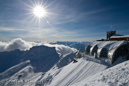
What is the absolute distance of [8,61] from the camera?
13800 centimetres

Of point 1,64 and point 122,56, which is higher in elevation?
point 122,56

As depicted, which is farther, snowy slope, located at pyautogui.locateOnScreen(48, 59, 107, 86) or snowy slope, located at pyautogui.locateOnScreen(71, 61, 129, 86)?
snowy slope, located at pyautogui.locateOnScreen(48, 59, 107, 86)

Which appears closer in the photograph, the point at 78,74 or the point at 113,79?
the point at 113,79

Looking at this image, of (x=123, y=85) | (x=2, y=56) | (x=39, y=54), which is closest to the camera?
(x=123, y=85)

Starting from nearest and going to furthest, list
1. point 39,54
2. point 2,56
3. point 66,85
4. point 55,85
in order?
point 66,85 → point 55,85 → point 39,54 → point 2,56

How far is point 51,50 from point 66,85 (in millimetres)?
139559

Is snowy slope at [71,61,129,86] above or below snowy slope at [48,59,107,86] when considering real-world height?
above

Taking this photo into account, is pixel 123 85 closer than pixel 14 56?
Yes

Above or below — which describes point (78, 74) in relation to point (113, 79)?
below

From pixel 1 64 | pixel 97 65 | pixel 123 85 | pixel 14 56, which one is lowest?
pixel 1 64

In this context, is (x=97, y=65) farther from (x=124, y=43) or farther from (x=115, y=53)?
(x=124, y=43)

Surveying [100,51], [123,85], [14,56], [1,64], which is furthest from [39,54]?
[123,85]

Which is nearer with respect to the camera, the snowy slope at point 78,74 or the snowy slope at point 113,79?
the snowy slope at point 113,79

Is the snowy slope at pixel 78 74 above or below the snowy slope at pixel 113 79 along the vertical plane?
below
